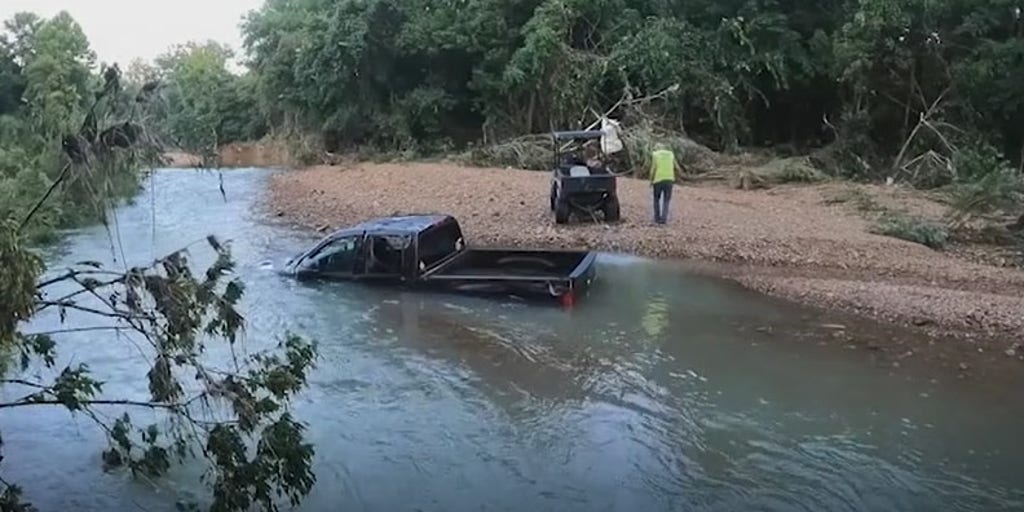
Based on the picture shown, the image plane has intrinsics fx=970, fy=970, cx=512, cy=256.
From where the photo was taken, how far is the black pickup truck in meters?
14.6

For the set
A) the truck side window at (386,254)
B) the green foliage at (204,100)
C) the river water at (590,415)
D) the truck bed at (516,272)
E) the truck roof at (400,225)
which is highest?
the green foliage at (204,100)

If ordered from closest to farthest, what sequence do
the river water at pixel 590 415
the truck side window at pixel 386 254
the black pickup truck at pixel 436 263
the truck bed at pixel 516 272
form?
the river water at pixel 590 415 < the truck bed at pixel 516 272 < the black pickup truck at pixel 436 263 < the truck side window at pixel 386 254

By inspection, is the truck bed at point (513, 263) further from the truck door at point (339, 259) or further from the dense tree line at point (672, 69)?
the dense tree line at point (672, 69)

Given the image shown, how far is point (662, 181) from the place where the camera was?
1991 centimetres

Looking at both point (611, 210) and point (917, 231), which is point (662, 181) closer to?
point (611, 210)

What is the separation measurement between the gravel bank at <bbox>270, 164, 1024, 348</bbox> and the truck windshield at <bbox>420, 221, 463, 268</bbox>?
11.8ft

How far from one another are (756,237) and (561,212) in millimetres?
3986

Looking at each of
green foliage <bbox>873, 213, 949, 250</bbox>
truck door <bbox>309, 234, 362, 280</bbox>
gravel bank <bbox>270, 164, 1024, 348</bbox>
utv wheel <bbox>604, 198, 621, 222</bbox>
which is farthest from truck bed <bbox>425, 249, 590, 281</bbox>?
green foliage <bbox>873, 213, 949, 250</bbox>

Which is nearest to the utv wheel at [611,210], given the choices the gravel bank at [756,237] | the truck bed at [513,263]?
the gravel bank at [756,237]

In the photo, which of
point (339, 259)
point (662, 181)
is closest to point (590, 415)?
point (339, 259)

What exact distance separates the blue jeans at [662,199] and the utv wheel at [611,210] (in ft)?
2.73

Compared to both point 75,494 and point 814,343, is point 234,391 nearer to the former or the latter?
point 75,494

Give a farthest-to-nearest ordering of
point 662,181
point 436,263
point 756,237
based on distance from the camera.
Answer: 1. point 662,181
2. point 756,237
3. point 436,263

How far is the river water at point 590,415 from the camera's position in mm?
8672
